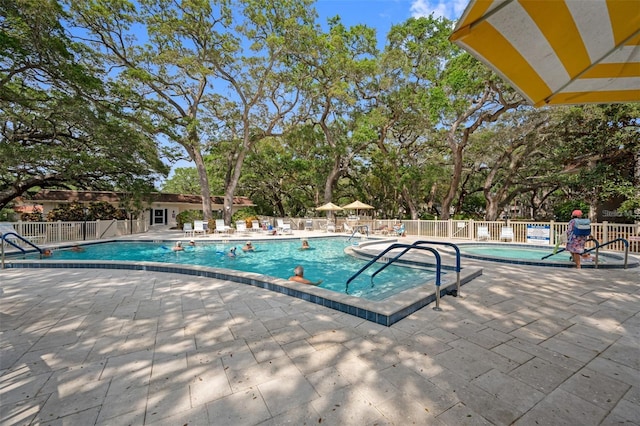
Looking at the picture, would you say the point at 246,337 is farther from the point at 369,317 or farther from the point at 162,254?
the point at 162,254

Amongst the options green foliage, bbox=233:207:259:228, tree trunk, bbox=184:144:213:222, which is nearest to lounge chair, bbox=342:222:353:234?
green foliage, bbox=233:207:259:228

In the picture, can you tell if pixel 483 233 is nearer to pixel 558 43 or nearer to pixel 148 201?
pixel 558 43

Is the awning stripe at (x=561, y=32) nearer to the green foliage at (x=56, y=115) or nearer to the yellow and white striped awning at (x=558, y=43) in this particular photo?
the yellow and white striped awning at (x=558, y=43)

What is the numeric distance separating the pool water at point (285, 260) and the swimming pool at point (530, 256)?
2.25 m

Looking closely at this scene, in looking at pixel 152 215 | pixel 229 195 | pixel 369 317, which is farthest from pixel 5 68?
pixel 369 317

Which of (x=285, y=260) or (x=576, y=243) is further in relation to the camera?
(x=285, y=260)

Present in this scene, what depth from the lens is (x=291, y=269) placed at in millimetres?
8281

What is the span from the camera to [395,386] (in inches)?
78.6

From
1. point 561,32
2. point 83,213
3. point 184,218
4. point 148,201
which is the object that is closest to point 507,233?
point 561,32

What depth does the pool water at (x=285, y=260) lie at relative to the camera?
6344 mm

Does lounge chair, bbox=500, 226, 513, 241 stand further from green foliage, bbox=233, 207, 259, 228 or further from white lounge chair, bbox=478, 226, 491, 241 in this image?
green foliage, bbox=233, 207, 259, 228

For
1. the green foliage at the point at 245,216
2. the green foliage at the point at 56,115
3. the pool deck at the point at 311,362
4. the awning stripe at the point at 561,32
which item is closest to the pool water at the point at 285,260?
the pool deck at the point at 311,362

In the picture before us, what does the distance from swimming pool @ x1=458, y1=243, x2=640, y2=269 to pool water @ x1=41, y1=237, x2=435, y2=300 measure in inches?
88.5

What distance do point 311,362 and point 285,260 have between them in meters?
7.25
